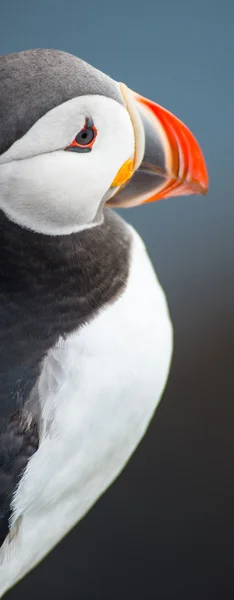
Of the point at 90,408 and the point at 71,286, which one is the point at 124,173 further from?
the point at 90,408

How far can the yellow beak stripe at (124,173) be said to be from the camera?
0.73m

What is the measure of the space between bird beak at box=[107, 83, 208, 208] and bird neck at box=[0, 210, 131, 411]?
0.25 feet

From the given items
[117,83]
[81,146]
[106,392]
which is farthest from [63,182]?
[106,392]

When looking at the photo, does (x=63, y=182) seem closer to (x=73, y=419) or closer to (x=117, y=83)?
(x=117, y=83)

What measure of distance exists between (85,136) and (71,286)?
16 centimetres

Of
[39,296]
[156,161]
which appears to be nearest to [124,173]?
[156,161]

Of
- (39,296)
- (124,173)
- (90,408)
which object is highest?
(124,173)

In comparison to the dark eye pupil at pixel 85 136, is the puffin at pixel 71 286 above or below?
below

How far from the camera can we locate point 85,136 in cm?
65

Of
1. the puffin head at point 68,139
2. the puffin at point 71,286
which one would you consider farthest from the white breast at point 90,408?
the puffin head at point 68,139

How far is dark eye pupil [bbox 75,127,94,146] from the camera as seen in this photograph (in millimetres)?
647

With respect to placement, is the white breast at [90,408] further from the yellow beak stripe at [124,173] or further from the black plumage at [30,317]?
the yellow beak stripe at [124,173]

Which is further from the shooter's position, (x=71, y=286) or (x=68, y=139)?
(x=71, y=286)

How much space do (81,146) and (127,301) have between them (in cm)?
22
